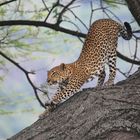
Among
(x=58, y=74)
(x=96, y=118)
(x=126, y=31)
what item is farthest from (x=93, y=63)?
(x=96, y=118)

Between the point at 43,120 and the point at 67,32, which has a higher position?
the point at 67,32

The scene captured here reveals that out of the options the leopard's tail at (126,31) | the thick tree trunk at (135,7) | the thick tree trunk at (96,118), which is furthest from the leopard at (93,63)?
the thick tree trunk at (96,118)

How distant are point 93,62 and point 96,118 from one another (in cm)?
155

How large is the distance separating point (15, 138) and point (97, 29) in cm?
175

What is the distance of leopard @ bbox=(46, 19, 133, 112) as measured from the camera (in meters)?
4.88

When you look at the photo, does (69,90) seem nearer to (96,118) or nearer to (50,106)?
(50,106)

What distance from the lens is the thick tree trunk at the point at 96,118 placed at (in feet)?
11.6

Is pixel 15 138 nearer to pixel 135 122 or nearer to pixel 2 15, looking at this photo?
pixel 135 122

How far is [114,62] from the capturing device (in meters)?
5.23

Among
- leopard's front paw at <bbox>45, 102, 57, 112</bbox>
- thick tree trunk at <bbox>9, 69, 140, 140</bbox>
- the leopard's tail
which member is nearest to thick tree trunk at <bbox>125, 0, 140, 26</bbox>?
the leopard's tail

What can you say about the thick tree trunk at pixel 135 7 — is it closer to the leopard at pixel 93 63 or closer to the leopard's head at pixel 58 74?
the leopard at pixel 93 63

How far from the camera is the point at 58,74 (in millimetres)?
4875

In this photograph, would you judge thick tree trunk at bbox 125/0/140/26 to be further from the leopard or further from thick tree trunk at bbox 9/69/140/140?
thick tree trunk at bbox 9/69/140/140

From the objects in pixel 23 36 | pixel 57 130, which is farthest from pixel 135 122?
pixel 23 36
